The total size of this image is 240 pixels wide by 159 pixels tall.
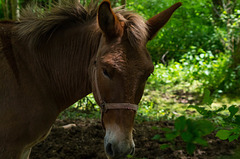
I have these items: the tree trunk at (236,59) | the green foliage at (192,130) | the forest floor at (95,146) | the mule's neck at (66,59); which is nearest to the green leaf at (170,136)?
the green foliage at (192,130)

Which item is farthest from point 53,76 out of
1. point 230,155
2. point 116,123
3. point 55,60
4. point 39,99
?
point 230,155

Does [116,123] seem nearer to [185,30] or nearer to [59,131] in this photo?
[59,131]

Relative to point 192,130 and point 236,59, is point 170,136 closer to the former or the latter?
point 192,130

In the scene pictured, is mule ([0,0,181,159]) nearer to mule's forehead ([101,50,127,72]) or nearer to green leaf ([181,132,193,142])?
mule's forehead ([101,50,127,72])

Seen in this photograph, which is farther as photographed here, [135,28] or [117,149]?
[135,28]

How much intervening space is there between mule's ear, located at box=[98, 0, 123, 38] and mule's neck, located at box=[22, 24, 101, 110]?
0.23m

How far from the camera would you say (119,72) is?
197cm

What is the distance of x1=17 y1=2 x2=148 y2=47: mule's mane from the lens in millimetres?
2230

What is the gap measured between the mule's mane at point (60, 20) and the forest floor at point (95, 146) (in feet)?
4.73

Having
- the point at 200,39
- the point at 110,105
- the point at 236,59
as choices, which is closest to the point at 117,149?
the point at 110,105

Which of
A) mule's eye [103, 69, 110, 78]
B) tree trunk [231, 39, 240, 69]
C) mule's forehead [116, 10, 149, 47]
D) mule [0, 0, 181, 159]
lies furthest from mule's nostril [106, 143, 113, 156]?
tree trunk [231, 39, 240, 69]

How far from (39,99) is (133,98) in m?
0.80

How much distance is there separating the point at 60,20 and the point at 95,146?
1.87 metres

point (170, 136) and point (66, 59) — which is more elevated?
point (170, 136)
